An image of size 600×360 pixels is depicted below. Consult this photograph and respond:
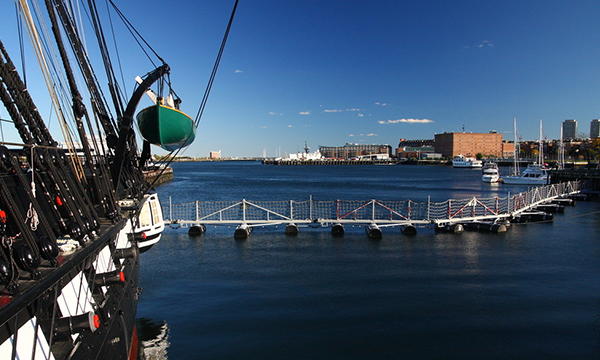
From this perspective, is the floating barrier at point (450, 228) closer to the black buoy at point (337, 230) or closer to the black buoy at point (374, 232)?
the black buoy at point (374, 232)

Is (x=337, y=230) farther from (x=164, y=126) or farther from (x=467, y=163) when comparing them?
(x=467, y=163)

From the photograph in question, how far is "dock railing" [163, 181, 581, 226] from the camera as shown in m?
20.3

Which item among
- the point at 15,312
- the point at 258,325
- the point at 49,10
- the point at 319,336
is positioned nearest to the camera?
the point at 15,312

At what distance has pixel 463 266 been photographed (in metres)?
14.4

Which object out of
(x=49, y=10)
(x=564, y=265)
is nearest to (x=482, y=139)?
(x=564, y=265)

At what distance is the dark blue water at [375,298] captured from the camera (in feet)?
27.8

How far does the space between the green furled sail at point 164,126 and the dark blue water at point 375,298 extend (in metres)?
5.04

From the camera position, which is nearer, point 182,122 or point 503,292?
point 182,122

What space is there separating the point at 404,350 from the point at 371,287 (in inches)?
152

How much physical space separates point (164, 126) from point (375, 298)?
323 inches

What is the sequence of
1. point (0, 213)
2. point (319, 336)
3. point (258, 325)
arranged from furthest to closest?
point (258, 325), point (319, 336), point (0, 213)

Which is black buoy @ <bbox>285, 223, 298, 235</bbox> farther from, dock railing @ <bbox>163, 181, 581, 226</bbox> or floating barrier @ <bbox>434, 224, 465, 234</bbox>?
floating barrier @ <bbox>434, 224, 465, 234</bbox>

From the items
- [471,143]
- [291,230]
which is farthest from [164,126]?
[471,143]

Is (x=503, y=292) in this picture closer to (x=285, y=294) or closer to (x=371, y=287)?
(x=371, y=287)
